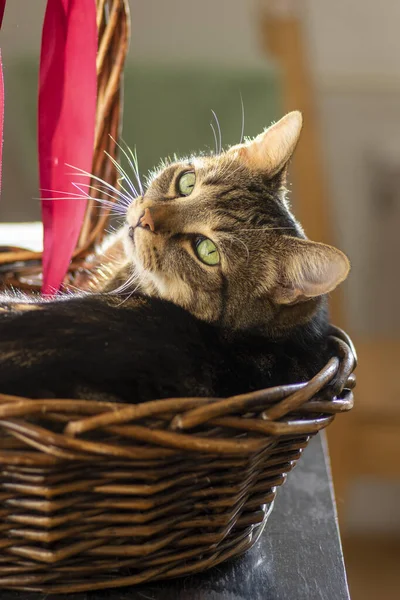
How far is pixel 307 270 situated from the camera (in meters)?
0.74

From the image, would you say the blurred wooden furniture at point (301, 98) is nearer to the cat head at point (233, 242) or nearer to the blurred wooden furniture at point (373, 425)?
the blurred wooden furniture at point (373, 425)

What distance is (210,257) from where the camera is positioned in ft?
2.71

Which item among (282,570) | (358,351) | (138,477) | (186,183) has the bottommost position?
(358,351)

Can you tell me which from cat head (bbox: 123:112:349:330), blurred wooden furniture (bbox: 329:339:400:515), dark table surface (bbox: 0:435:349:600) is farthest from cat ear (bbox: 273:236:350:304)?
blurred wooden furniture (bbox: 329:339:400:515)

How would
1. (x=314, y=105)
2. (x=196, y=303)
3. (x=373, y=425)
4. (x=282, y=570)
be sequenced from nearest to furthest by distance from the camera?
(x=282, y=570)
(x=196, y=303)
(x=373, y=425)
(x=314, y=105)

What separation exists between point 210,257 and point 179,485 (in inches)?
12.6

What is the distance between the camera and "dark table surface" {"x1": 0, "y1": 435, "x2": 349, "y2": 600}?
0.61m

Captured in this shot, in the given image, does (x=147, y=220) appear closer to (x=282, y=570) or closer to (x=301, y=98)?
(x=282, y=570)

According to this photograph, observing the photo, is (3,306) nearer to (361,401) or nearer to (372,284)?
(361,401)

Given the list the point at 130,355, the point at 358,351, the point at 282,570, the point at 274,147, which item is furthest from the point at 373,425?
the point at 130,355

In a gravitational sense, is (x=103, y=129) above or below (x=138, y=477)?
above

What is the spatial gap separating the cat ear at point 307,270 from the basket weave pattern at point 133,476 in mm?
110

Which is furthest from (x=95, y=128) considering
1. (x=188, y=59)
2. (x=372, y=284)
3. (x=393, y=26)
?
(x=393, y=26)

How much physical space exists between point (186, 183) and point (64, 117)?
17cm
